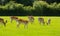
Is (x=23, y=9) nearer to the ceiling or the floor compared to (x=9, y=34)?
nearer to the floor

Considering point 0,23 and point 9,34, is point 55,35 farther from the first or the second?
point 0,23

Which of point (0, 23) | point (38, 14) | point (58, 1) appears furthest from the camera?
point (58, 1)

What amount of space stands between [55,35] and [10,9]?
26587 mm

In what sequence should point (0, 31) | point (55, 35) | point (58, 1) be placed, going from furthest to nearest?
point (58, 1) < point (0, 31) < point (55, 35)

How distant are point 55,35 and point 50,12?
88.1 ft

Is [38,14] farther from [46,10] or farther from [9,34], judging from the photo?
[9,34]

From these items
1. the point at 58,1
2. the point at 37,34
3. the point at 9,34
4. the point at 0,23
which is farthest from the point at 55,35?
the point at 58,1

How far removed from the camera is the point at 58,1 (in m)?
50.3

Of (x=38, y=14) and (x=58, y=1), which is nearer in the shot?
(x=38, y=14)

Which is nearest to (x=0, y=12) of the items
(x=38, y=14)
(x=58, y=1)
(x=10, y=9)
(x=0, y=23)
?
(x=10, y=9)

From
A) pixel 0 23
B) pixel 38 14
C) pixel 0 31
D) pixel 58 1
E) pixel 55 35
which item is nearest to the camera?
pixel 55 35

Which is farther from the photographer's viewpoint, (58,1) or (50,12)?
(58,1)

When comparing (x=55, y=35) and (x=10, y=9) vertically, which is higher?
(x=55, y=35)

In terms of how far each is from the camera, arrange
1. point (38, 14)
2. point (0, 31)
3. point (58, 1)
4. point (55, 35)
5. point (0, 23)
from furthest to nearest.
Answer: point (58, 1)
point (38, 14)
point (0, 23)
point (0, 31)
point (55, 35)
